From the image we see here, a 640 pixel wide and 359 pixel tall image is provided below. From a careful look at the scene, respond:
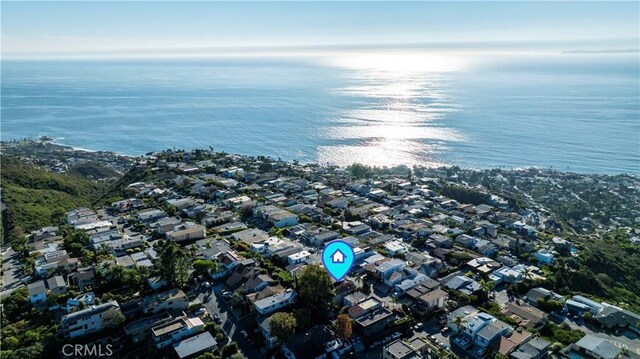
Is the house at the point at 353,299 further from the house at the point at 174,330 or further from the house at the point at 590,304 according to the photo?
the house at the point at 590,304

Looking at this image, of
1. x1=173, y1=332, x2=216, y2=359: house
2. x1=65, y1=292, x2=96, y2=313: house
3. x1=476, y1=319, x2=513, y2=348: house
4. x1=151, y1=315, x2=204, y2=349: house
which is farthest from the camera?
x1=65, y1=292, x2=96, y2=313: house

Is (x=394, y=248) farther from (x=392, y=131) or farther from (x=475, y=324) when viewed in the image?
(x=392, y=131)

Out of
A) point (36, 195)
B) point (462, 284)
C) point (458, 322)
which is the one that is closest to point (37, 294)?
point (458, 322)

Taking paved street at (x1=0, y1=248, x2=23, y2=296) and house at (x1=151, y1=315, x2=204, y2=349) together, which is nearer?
house at (x1=151, y1=315, x2=204, y2=349)

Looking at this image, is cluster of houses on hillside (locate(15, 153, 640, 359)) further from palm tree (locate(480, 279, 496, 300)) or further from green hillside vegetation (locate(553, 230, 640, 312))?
green hillside vegetation (locate(553, 230, 640, 312))

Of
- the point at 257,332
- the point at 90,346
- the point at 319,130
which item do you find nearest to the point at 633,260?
the point at 257,332

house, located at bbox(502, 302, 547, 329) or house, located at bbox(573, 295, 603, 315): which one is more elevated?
house, located at bbox(502, 302, 547, 329)

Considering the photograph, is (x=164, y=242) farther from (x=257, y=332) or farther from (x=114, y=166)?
(x=114, y=166)

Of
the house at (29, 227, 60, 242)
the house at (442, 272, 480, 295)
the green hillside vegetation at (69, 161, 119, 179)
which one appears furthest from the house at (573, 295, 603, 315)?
the green hillside vegetation at (69, 161, 119, 179)

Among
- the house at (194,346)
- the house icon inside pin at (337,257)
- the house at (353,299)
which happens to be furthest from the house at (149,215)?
the house at (353,299)
